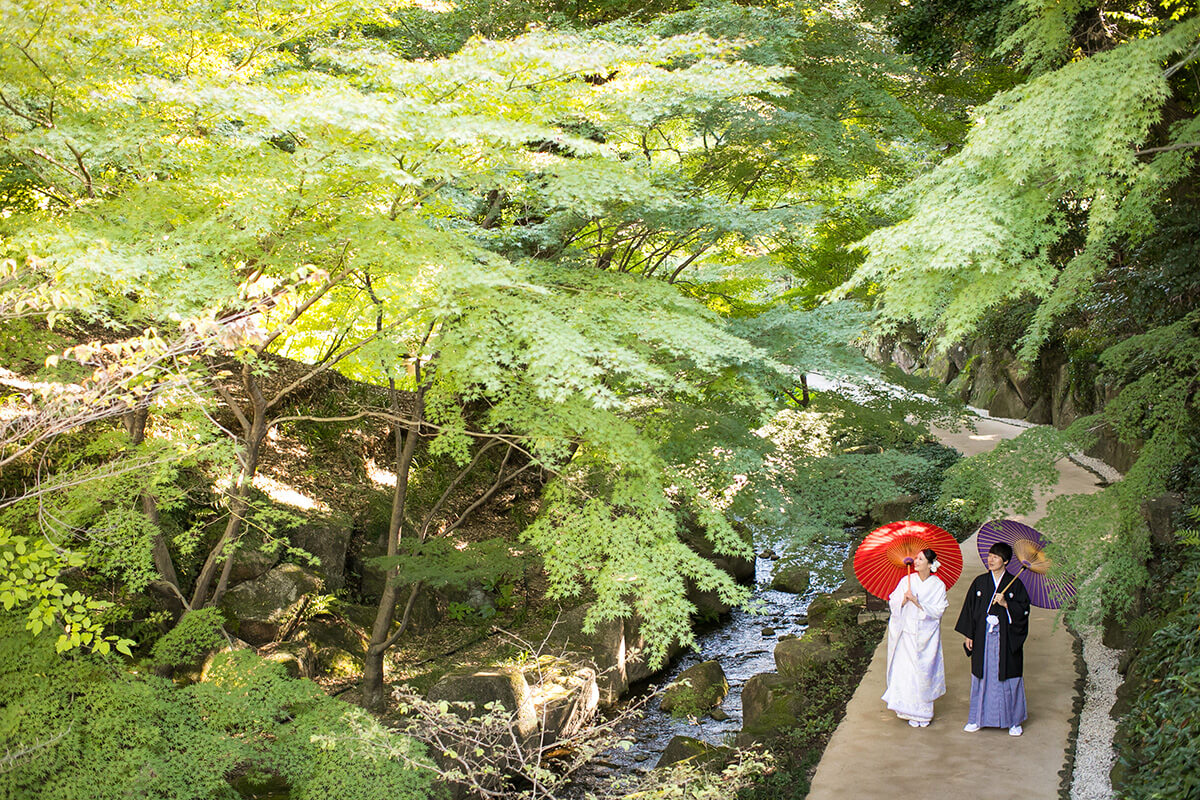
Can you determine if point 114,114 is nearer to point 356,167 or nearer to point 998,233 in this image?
point 356,167

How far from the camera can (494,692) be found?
7.30 meters

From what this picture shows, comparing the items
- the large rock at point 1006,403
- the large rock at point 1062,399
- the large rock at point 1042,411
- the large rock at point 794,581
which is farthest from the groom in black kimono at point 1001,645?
the large rock at point 1006,403

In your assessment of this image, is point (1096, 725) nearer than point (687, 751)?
Yes

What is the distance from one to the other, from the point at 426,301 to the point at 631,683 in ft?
18.2

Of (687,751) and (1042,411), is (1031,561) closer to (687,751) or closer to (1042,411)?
(687,751)

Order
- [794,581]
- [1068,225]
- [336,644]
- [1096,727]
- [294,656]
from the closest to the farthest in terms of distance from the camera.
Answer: [1096,727] → [1068,225] → [294,656] → [336,644] → [794,581]

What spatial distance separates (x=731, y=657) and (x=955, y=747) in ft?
15.0

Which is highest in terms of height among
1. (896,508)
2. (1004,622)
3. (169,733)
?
(1004,622)

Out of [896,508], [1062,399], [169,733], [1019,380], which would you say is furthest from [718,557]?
[1019,380]

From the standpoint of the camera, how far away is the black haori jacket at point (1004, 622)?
5391mm

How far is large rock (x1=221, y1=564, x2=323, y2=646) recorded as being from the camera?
316 inches

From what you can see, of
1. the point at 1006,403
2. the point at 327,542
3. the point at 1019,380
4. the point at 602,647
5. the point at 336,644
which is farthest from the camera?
the point at 1006,403

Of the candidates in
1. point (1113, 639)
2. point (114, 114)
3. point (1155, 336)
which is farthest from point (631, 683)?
point (114, 114)

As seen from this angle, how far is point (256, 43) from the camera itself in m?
6.50
